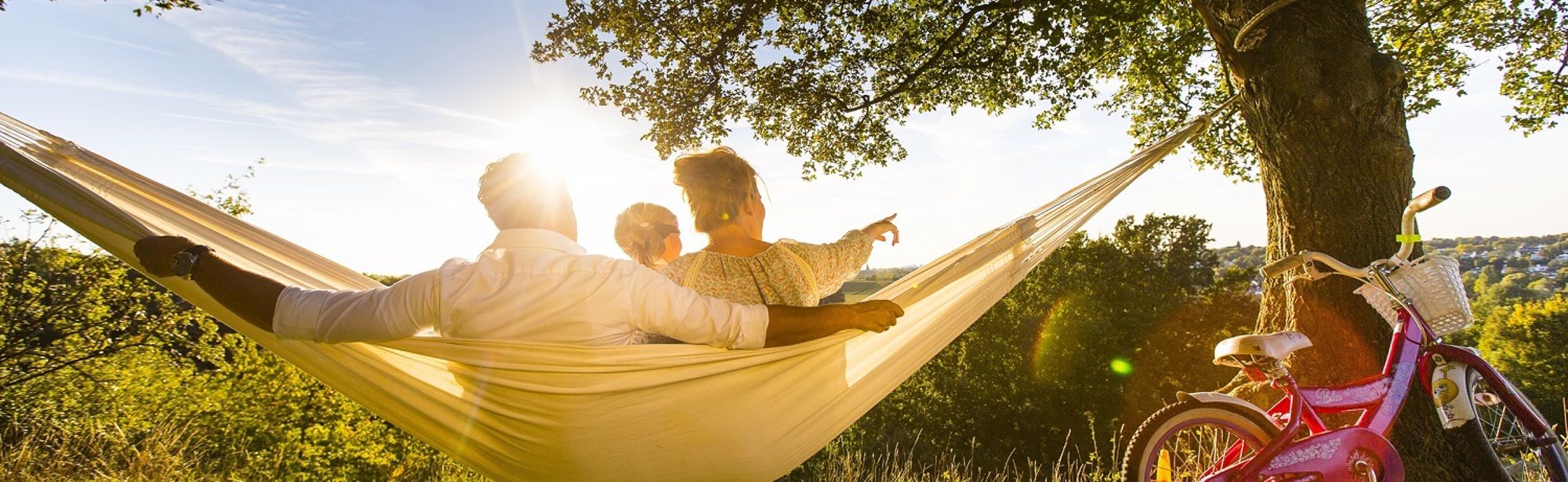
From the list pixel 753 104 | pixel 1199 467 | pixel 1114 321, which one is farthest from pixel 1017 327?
pixel 1199 467

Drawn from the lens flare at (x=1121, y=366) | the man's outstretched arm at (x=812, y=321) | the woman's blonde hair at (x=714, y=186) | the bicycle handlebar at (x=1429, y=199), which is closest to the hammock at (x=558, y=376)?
the man's outstretched arm at (x=812, y=321)

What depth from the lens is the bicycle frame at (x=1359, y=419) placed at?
1.87 meters

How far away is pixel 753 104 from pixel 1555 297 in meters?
37.2

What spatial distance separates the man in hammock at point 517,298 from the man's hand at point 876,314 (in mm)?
255

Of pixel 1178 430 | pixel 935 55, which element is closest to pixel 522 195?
pixel 1178 430

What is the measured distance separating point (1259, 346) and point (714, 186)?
152 cm

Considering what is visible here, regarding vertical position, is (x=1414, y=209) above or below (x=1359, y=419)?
above

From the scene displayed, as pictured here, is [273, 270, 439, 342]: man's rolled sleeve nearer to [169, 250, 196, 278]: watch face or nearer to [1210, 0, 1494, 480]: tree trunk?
[169, 250, 196, 278]: watch face

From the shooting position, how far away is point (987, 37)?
4.51 meters

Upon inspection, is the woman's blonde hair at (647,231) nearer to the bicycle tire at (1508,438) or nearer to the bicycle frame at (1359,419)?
the bicycle frame at (1359,419)

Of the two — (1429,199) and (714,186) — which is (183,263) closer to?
(714,186)

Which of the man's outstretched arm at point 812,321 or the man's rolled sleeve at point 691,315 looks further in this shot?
the man's outstretched arm at point 812,321

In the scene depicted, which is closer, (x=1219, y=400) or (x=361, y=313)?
(x=361, y=313)

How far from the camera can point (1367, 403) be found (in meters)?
1.95
